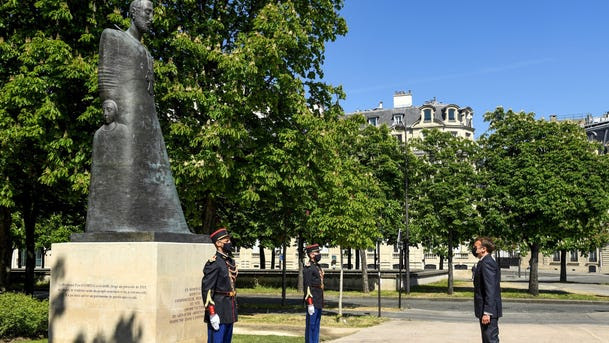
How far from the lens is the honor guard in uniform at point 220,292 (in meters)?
8.42

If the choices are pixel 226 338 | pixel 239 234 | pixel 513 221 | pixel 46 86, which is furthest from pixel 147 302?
pixel 239 234

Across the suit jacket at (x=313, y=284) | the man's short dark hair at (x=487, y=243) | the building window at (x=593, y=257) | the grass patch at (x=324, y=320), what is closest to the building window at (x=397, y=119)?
the building window at (x=593, y=257)

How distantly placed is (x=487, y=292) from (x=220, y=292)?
4.01 meters

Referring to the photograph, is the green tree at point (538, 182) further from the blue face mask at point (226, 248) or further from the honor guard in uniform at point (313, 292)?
the blue face mask at point (226, 248)

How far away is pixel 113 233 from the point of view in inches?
364

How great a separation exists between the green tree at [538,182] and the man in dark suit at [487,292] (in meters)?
26.6

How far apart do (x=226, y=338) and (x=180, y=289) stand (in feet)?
3.68

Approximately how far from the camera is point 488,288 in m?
8.92

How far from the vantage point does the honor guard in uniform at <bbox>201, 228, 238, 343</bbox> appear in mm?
8417

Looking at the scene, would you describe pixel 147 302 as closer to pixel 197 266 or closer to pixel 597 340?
pixel 197 266

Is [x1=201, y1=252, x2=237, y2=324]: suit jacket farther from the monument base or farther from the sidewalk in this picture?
the sidewalk

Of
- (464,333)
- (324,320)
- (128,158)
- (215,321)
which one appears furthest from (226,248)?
(324,320)

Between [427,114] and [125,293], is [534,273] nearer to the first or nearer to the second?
[125,293]

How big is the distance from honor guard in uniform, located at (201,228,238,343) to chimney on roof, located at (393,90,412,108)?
3477 inches
